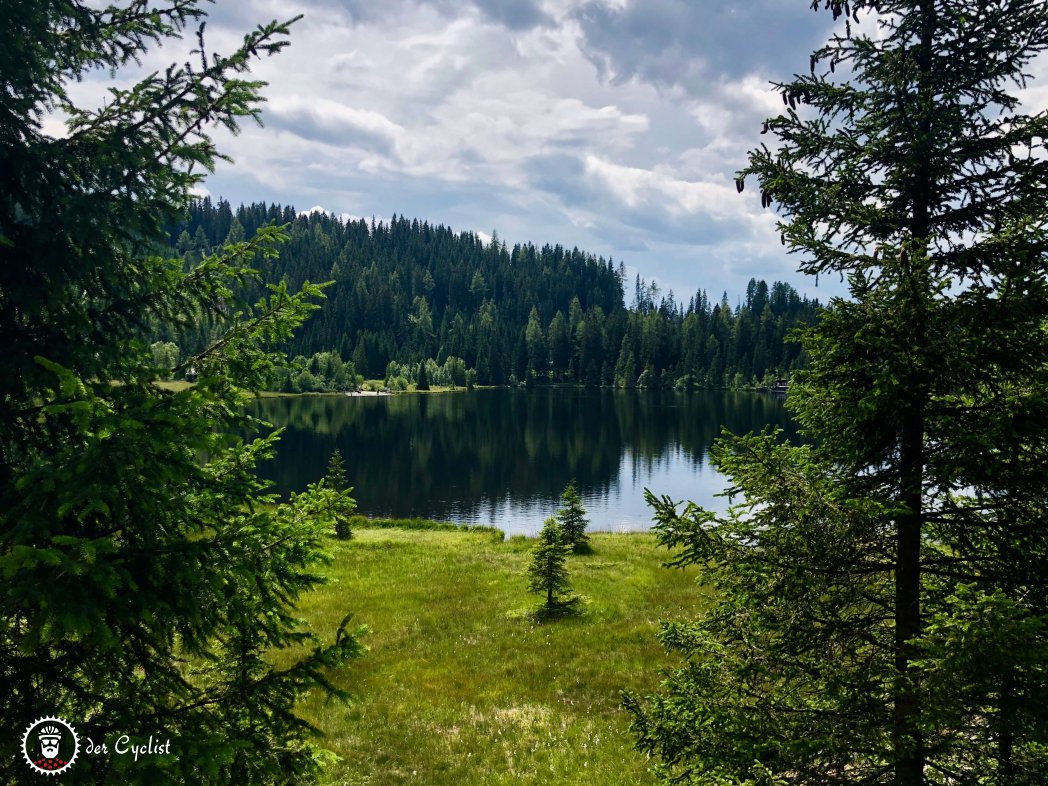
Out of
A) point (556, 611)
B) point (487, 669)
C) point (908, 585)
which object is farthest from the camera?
point (556, 611)

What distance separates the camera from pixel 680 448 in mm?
78562

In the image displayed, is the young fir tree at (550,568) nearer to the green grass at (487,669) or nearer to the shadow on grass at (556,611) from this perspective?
the shadow on grass at (556,611)

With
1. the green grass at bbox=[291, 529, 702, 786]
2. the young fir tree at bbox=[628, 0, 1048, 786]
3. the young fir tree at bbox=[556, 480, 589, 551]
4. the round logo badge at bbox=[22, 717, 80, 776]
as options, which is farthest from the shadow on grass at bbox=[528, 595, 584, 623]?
the round logo badge at bbox=[22, 717, 80, 776]

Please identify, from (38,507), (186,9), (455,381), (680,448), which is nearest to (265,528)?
(38,507)

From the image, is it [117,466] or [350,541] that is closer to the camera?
[117,466]

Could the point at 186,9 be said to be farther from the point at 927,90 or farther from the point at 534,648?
the point at 534,648

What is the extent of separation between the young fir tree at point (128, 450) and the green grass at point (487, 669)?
2.33 meters

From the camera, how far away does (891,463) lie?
20.3 ft

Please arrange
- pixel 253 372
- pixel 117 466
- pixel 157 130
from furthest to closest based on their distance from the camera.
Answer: pixel 253 372 < pixel 157 130 < pixel 117 466

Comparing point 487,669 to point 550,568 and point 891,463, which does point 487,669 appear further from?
point 891,463

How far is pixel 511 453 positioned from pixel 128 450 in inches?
2838

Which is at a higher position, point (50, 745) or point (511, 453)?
point (50, 745)

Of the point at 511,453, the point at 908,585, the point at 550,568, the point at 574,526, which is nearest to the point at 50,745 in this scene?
the point at 908,585

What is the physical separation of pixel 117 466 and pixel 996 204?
807 centimetres
